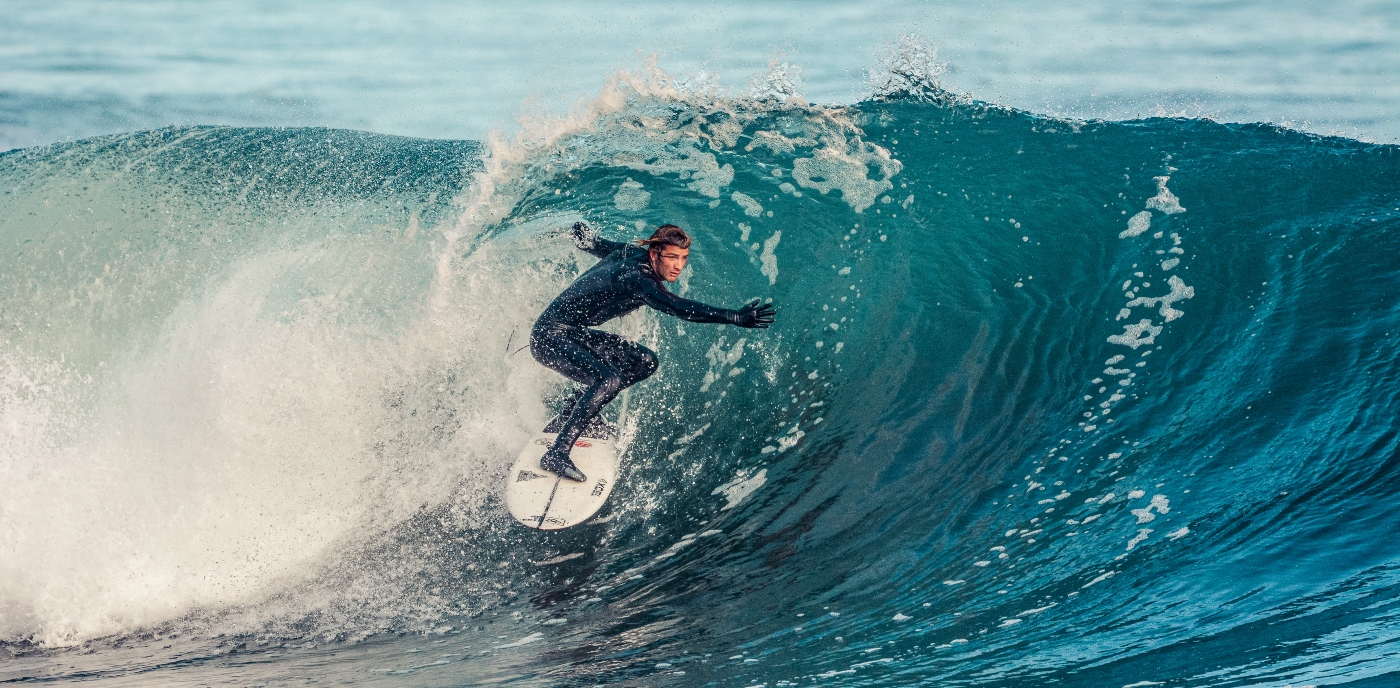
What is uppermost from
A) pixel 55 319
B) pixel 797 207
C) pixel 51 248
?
pixel 51 248

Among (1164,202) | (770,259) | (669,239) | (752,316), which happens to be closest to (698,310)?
(752,316)

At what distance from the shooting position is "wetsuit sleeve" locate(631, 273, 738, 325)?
165 inches

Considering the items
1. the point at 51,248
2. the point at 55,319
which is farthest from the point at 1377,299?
the point at 51,248

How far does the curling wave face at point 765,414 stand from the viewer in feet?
14.4

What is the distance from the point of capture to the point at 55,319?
27.3ft

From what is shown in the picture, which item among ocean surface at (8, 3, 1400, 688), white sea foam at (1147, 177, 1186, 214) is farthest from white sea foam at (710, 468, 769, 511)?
white sea foam at (1147, 177, 1186, 214)

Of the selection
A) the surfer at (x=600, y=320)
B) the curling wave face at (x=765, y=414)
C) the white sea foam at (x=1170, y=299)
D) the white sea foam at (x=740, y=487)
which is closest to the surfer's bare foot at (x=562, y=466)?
the surfer at (x=600, y=320)

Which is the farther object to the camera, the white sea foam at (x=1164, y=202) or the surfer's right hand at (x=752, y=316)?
the white sea foam at (x=1164, y=202)

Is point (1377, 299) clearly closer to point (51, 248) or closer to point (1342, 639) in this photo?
point (1342, 639)

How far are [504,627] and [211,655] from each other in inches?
59.5

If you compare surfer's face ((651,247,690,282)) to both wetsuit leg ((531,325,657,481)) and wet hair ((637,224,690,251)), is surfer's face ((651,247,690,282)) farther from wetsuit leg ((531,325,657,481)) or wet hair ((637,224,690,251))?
wetsuit leg ((531,325,657,481))

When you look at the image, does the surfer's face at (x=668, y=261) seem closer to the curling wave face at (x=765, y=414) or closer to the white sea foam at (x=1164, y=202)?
the curling wave face at (x=765, y=414)

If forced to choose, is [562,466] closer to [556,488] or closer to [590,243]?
[556,488]

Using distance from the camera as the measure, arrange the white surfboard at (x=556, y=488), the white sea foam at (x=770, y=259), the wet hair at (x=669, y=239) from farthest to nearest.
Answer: the white sea foam at (x=770, y=259)
the white surfboard at (x=556, y=488)
the wet hair at (x=669, y=239)
